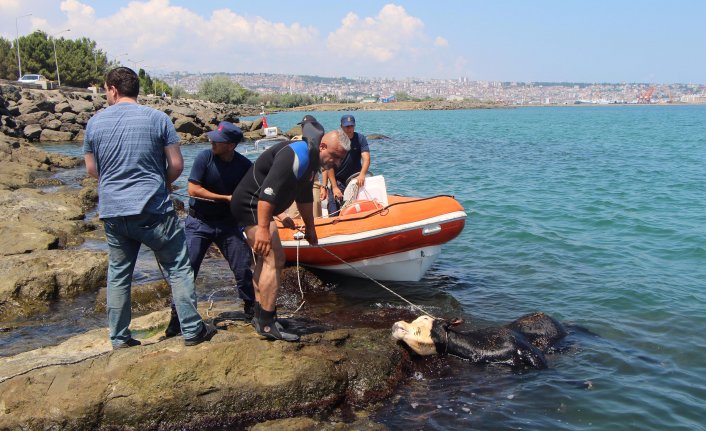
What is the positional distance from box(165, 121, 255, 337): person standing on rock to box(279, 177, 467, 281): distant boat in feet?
9.19

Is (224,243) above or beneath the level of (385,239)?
above

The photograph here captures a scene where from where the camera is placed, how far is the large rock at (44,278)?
24.0 feet

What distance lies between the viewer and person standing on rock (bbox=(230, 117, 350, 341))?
4.46m

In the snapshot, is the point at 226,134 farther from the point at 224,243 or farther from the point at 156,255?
the point at 156,255

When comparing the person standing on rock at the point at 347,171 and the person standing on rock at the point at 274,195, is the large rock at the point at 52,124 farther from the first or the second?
the person standing on rock at the point at 274,195

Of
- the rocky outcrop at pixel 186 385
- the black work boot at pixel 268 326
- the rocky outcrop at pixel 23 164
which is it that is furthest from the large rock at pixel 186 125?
the black work boot at pixel 268 326

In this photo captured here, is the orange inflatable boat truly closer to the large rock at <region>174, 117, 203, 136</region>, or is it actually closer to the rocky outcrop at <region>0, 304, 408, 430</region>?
the rocky outcrop at <region>0, 304, 408, 430</region>

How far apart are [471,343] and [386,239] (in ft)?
8.30

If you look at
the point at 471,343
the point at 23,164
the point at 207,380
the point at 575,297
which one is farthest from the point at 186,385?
the point at 23,164

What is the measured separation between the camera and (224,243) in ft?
18.1

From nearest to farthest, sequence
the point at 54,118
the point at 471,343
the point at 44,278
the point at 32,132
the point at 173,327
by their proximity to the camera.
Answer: the point at 173,327 < the point at 471,343 < the point at 44,278 < the point at 32,132 < the point at 54,118

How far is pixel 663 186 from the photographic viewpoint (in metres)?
18.9

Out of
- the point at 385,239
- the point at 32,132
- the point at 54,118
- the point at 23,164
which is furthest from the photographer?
the point at 54,118

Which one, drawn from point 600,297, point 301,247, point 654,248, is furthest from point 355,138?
point 654,248
